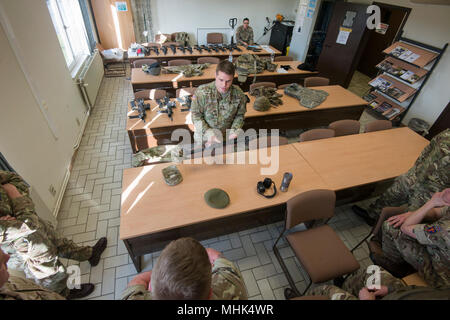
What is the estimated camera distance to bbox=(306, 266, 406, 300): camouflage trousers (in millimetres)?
1652

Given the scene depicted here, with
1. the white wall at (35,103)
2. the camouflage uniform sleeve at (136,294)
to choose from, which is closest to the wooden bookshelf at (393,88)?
the camouflage uniform sleeve at (136,294)

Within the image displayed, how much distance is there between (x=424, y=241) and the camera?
1793mm

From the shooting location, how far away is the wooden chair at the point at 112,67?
22.8 ft

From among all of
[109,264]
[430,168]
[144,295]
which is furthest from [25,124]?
[430,168]

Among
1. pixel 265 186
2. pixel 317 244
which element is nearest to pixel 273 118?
pixel 265 186

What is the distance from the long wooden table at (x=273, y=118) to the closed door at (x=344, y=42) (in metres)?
1.72

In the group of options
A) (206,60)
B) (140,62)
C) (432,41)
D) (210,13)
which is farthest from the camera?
(210,13)

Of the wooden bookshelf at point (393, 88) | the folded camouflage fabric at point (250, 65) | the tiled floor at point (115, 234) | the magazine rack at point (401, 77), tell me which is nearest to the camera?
the tiled floor at point (115, 234)

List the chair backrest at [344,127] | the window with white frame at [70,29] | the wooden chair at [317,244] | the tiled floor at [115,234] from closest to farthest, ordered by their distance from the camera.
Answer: the wooden chair at [317,244] < the tiled floor at [115,234] < the chair backrest at [344,127] < the window with white frame at [70,29]

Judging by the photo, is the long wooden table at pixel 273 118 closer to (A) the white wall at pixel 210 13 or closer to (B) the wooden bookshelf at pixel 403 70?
(B) the wooden bookshelf at pixel 403 70

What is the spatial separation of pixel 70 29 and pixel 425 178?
7.38 meters

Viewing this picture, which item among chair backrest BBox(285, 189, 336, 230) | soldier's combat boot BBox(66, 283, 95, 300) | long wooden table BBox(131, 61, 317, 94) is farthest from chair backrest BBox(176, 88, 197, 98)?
soldier's combat boot BBox(66, 283, 95, 300)

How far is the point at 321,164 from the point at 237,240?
1453 millimetres

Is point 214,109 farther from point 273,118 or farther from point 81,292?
point 81,292
